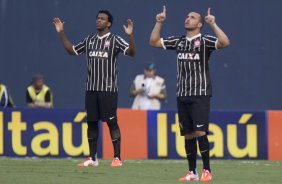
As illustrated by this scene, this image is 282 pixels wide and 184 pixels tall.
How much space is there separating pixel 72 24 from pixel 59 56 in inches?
32.6

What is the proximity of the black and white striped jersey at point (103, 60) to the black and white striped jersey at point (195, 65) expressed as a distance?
6.47 ft

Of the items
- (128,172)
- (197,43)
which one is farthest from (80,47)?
(197,43)

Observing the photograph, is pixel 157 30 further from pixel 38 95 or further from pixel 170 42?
pixel 38 95

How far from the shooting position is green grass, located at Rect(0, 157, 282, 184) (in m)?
12.4

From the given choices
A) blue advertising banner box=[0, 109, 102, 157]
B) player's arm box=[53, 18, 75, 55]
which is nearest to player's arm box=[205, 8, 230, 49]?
player's arm box=[53, 18, 75, 55]

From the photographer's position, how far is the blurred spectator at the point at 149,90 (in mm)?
19797

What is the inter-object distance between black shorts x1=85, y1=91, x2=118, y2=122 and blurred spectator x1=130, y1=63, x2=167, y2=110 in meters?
5.26

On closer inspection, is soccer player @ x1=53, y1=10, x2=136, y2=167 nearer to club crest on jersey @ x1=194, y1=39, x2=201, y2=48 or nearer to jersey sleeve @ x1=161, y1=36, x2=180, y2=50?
jersey sleeve @ x1=161, y1=36, x2=180, y2=50

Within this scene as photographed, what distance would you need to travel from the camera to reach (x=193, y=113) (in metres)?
12.3

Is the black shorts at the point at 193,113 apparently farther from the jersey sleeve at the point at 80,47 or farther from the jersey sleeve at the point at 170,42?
the jersey sleeve at the point at 80,47

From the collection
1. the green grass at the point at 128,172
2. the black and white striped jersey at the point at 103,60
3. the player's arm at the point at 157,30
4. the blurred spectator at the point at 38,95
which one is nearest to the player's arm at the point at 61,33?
the black and white striped jersey at the point at 103,60

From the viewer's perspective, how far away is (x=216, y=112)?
1738 centimetres

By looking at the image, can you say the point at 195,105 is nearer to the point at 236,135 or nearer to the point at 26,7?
the point at 236,135

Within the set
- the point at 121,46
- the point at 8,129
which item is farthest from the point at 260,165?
the point at 8,129
